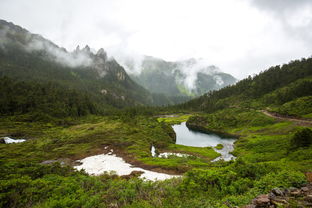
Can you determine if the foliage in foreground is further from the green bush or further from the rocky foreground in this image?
the green bush

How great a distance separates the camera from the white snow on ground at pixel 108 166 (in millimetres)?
32969

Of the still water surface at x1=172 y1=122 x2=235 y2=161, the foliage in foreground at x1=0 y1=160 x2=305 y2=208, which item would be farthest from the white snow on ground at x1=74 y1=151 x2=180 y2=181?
the still water surface at x1=172 y1=122 x2=235 y2=161

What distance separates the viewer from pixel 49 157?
46156 millimetres

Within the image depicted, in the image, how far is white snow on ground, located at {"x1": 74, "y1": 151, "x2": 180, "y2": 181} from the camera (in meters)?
33.0

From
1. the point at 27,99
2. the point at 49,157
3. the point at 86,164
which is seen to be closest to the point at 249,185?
the point at 86,164

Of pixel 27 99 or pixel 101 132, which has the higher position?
pixel 27 99

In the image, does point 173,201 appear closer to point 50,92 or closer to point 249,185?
point 249,185

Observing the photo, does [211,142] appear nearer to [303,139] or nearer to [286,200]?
[303,139]

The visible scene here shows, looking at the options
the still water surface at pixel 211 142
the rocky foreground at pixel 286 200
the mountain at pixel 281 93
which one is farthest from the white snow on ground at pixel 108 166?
the mountain at pixel 281 93

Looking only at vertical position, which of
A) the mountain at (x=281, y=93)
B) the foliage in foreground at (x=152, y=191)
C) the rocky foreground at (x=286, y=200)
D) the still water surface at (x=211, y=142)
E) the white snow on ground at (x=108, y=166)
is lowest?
the still water surface at (x=211, y=142)

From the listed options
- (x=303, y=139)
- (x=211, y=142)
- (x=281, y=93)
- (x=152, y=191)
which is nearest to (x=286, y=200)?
(x=152, y=191)

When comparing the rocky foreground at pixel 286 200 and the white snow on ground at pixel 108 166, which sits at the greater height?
the rocky foreground at pixel 286 200

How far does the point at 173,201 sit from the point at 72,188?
407 inches

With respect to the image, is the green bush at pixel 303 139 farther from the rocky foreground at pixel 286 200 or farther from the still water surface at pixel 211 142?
the rocky foreground at pixel 286 200
